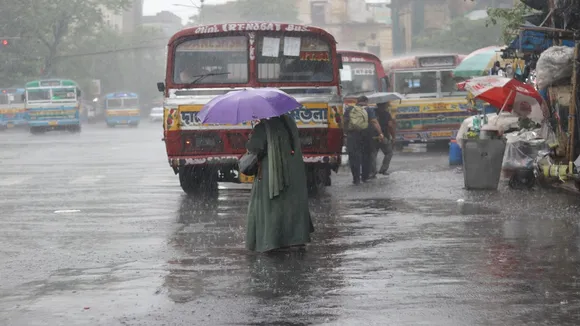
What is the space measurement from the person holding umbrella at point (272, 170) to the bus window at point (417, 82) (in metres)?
20.2

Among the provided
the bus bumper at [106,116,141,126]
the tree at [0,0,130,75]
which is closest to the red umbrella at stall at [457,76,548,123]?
the tree at [0,0,130,75]

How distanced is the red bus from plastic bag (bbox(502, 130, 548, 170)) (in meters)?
3.18

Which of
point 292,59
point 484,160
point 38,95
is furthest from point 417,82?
point 38,95

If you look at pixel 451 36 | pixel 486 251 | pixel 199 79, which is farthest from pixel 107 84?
pixel 486 251

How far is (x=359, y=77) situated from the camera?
94.9 feet

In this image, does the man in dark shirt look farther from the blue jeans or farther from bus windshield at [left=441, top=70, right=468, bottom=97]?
bus windshield at [left=441, top=70, right=468, bottom=97]

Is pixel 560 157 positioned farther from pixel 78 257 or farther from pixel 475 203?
pixel 78 257

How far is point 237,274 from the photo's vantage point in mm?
9641

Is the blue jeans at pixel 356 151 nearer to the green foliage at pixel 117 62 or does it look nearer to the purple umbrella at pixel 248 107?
the purple umbrella at pixel 248 107

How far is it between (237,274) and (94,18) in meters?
71.7

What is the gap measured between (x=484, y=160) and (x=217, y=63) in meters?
4.54

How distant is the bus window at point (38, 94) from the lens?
57.8 meters

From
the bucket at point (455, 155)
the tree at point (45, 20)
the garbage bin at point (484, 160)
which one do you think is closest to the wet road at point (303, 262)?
the garbage bin at point (484, 160)

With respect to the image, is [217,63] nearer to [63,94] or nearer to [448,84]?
[448,84]
